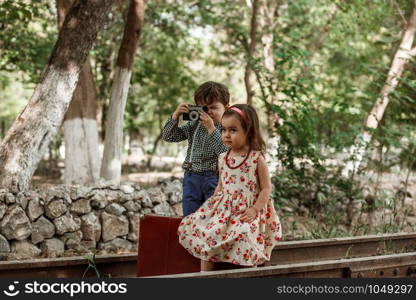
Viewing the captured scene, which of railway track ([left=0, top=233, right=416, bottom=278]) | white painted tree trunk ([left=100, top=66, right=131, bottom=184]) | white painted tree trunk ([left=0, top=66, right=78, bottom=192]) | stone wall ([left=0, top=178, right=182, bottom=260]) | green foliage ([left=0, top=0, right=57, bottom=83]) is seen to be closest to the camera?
railway track ([left=0, top=233, right=416, bottom=278])

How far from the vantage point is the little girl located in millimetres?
4062

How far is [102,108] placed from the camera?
714 inches

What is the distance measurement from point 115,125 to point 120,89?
610 mm

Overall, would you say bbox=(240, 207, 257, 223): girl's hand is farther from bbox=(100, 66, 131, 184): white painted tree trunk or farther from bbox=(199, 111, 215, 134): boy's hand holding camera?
bbox=(100, 66, 131, 184): white painted tree trunk

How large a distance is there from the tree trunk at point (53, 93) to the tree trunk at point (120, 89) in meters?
2.33

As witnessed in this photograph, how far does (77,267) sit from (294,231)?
427 cm

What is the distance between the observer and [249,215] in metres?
4.06

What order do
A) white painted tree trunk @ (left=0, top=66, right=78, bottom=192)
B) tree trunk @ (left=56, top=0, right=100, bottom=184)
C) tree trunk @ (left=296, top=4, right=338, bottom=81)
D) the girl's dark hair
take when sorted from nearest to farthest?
the girl's dark hair → white painted tree trunk @ (left=0, top=66, right=78, bottom=192) → tree trunk @ (left=56, top=0, right=100, bottom=184) → tree trunk @ (left=296, top=4, right=338, bottom=81)

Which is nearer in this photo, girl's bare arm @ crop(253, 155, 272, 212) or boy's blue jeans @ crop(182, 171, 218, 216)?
girl's bare arm @ crop(253, 155, 272, 212)

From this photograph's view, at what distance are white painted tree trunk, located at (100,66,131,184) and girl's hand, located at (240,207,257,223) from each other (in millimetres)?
6269

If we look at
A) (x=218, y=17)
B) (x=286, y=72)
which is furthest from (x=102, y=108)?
(x=286, y=72)

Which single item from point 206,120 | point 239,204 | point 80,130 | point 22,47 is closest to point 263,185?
point 239,204

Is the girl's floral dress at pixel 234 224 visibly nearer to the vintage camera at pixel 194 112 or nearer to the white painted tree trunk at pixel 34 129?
the vintage camera at pixel 194 112

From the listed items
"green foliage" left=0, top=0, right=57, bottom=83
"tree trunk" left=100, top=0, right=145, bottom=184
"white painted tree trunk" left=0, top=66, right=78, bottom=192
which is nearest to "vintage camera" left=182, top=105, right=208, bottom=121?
"white painted tree trunk" left=0, top=66, right=78, bottom=192
